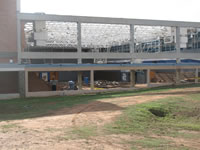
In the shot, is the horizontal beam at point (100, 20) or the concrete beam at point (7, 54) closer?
the horizontal beam at point (100, 20)

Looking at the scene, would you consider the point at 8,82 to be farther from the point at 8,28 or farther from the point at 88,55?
the point at 8,28

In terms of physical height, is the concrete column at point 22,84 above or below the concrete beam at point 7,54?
below

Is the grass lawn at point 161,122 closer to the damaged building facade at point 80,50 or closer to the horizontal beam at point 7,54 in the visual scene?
the damaged building facade at point 80,50

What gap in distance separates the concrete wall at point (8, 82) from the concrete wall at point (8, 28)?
8749 millimetres

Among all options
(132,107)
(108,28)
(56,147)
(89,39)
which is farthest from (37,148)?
(89,39)

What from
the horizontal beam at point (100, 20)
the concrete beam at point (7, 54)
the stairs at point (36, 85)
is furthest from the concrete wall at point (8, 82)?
the concrete beam at point (7, 54)

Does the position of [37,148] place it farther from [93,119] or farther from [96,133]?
[93,119]

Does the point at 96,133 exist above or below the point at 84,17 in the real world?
below

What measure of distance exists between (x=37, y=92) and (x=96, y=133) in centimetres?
1812

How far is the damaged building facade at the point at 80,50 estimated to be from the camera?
29.4 meters

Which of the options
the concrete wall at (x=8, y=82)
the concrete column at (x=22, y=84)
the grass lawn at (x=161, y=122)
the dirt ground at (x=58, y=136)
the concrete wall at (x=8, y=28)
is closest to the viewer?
the dirt ground at (x=58, y=136)

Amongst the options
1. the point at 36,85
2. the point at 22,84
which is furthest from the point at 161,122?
the point at 36,85

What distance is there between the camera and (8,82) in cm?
2900

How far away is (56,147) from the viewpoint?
9.52m
